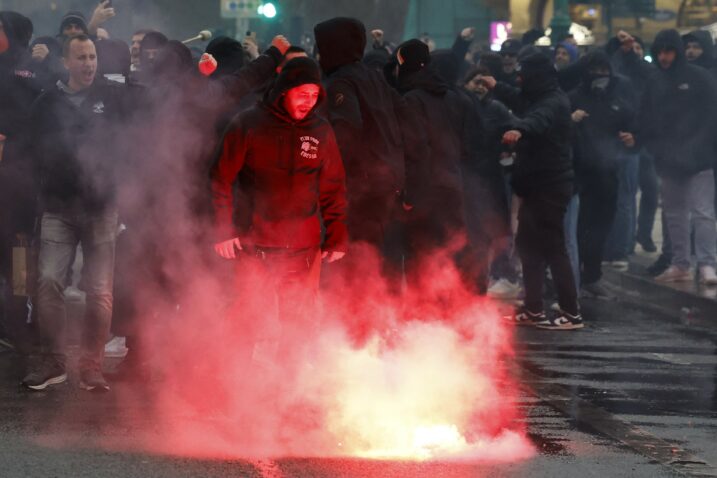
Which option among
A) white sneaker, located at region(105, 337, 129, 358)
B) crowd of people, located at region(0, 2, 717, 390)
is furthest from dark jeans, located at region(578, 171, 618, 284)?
white sneaker, located at region(105, 337, 129, 358)

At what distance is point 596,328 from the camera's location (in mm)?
Result: 10906

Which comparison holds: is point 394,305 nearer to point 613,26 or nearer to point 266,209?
point 266,209

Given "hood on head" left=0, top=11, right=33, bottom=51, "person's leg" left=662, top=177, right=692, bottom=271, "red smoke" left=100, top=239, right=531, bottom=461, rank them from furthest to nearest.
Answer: "person's leg" left=662, top=177, right=692, bottom=271, "hood on head" left=0, top=11, right=33, bottom=51, "red smoke" left=100, top=239, right=531, bottom=461

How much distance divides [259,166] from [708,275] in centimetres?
656

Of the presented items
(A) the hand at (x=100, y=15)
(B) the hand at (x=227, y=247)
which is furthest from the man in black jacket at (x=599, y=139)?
(B) the hand at (x=227, y=247)

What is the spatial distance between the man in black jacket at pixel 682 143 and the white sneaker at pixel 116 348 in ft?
17.9

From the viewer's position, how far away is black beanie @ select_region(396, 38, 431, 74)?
927 cm

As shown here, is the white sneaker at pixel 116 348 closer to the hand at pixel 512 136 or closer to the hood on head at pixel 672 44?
the hand at pixel 512 136

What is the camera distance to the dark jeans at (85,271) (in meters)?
7.88

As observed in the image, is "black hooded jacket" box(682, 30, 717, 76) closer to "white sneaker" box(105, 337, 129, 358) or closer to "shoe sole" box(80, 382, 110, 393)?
"white sneaker" box(105, 337, 129, 358)

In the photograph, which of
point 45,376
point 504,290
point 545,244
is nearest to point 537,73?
point 545,244

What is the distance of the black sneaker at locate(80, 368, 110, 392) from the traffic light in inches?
688

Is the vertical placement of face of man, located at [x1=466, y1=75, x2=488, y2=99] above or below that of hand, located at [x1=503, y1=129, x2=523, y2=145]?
above

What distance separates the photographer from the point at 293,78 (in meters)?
6.92
